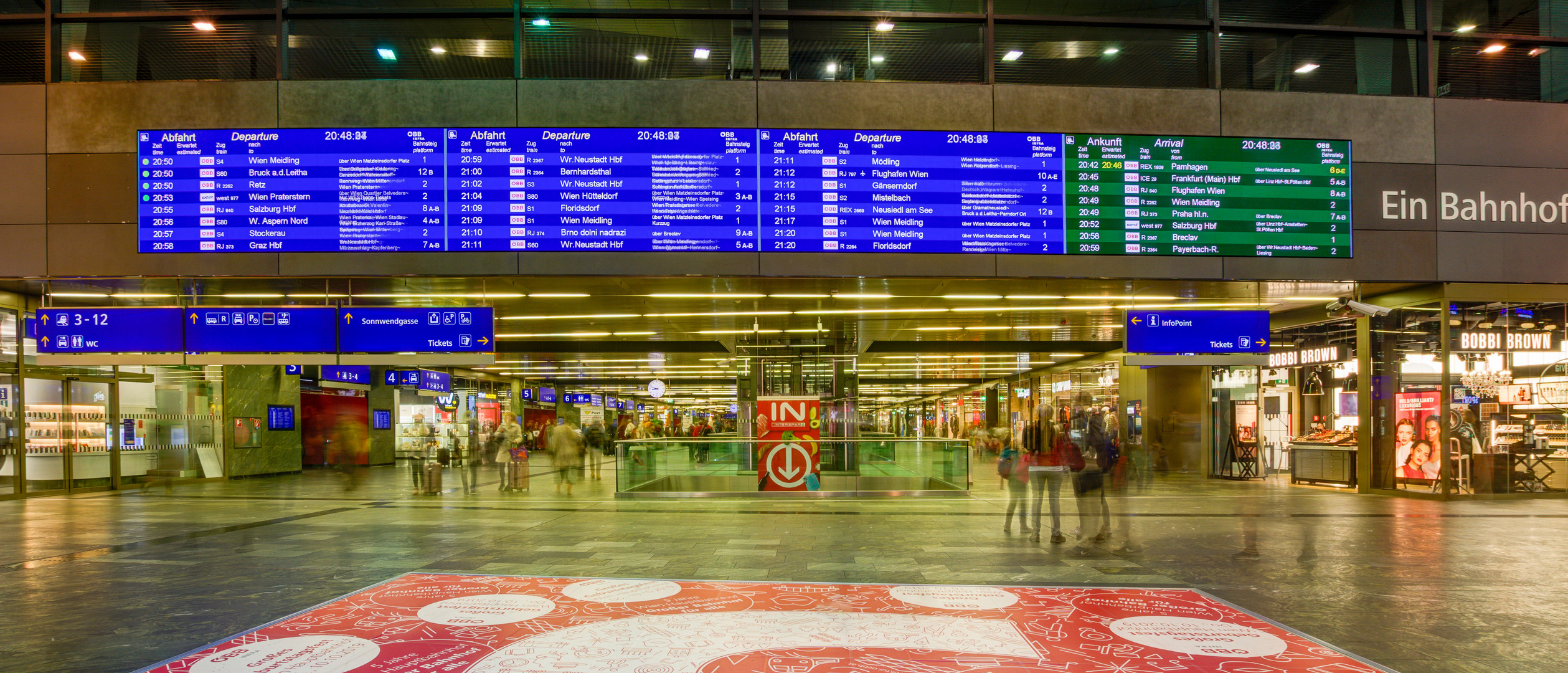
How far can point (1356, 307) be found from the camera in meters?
12.8

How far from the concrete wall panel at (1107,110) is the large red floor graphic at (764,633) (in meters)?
6.55

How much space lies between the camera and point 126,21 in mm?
11633

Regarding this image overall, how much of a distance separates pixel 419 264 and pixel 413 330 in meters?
0.85

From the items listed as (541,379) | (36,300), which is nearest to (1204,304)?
(36,300)

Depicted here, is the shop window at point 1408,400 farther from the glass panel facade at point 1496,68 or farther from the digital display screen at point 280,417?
the digital display screen at point 280,417

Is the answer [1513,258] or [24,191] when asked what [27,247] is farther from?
[1513,258]

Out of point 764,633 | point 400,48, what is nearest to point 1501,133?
point 764,633

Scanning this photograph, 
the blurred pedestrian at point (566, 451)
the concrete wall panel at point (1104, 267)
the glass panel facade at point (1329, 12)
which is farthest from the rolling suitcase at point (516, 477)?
the glass panel facade at point (1329, 12)

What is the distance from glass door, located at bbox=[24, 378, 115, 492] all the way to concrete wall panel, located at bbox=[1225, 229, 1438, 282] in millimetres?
20041

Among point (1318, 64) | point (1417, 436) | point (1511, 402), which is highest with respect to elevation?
point (1318, 64)

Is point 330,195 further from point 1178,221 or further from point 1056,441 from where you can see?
point 1178,221

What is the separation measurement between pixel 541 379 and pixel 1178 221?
2904 cm

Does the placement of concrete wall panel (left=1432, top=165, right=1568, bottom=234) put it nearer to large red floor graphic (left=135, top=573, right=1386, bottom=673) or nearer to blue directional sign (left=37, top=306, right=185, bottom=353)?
large red floor graphic (left=135, top=573, right=1386, bottom=673)

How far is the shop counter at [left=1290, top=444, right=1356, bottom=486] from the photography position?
16.3 m
